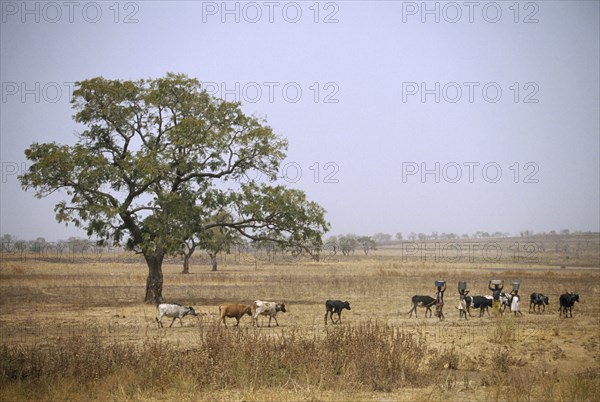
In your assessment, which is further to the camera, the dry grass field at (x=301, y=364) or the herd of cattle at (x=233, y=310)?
the herd of cattle at (x=233, y=310)

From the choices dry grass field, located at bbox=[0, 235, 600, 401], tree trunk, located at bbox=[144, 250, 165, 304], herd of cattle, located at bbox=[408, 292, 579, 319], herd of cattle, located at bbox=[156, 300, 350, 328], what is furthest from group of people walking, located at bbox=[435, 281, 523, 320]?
tree trunk, located at bbox=[144, 250, 165, 304]

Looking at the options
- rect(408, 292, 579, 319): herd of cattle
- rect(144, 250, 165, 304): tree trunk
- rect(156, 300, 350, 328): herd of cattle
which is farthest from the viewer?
rect(144, 250, 165, 304): tree trunk

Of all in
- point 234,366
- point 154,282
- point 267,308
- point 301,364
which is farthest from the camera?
point 154,282

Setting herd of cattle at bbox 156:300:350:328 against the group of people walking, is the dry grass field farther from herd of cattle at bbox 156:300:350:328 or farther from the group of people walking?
the group of people walking

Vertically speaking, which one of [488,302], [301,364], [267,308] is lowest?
[488,302]

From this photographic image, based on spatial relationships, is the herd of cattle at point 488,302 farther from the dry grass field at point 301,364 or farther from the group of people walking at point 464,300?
the dry grass field at point 301,364

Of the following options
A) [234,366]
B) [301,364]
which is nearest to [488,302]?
[301,364]

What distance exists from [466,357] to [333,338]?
3.83m

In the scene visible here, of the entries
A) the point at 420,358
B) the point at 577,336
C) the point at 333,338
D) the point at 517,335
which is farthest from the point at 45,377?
the point at 577,336

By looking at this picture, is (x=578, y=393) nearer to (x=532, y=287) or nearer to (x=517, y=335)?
(x=517, y=335)

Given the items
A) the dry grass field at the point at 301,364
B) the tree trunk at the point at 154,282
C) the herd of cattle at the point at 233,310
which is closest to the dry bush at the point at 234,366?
the dry grass field at the point at 301,364

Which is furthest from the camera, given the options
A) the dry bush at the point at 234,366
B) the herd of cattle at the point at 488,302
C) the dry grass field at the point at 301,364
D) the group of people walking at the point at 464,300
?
the herd of cattle at the point at 488,302

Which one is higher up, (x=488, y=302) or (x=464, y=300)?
(x=464, y=300)

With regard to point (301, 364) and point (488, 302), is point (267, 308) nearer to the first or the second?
point (301, 364)
